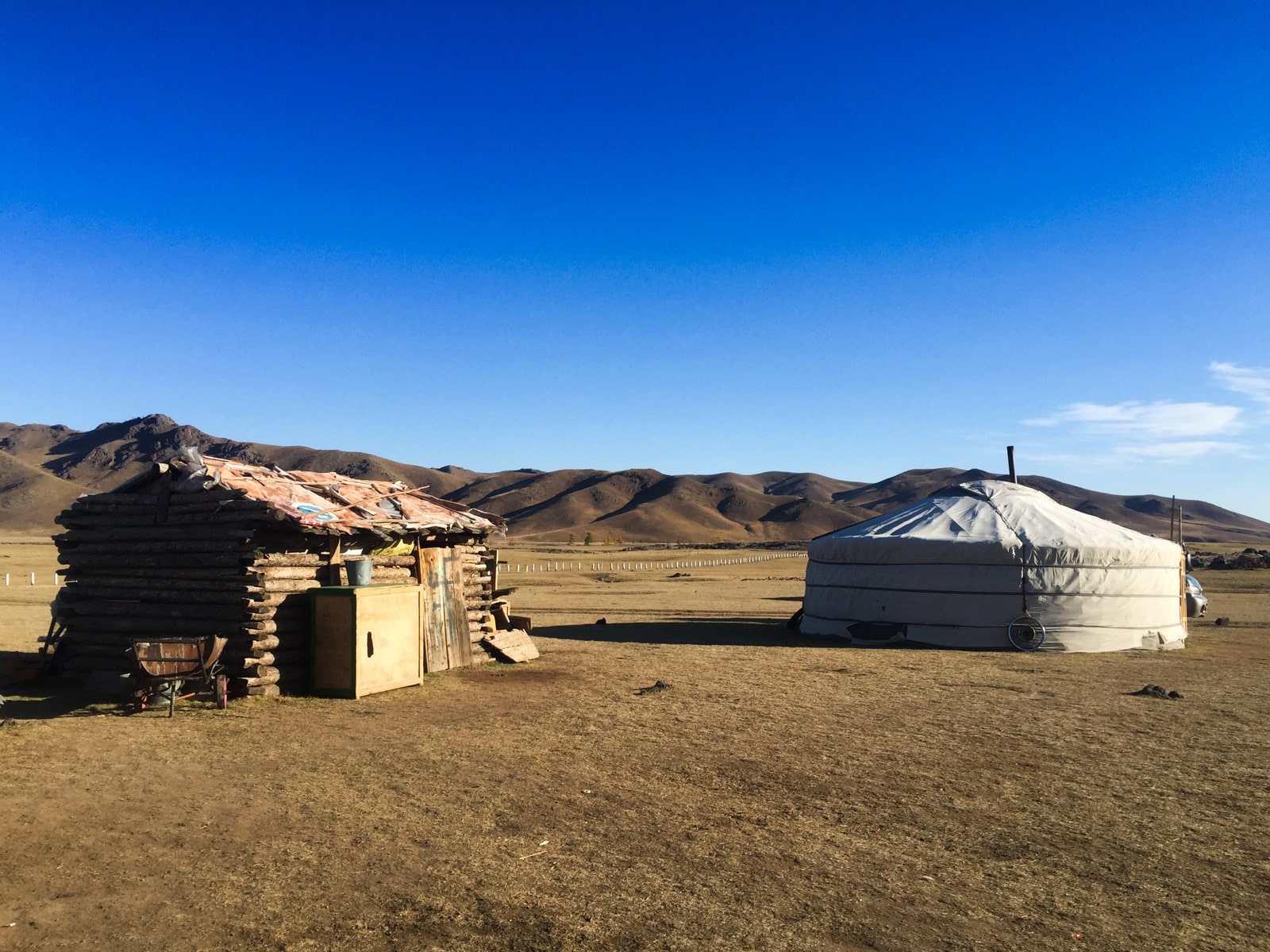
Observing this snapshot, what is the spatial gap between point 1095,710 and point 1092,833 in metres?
5.46

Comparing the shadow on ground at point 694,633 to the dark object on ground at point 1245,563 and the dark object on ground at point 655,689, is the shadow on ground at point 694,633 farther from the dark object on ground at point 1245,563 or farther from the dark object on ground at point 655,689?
the dark object on ground at point 1245,563

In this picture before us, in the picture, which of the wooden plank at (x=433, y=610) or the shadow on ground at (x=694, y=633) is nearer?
the wooden plank at (x=433, y=610)

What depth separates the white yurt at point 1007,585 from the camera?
1788 centimetres

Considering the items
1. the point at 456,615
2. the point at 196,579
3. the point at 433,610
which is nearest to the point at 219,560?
the point at 196,579

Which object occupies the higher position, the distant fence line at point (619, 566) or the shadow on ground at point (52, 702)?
the shadow on ground at point (52, 702)

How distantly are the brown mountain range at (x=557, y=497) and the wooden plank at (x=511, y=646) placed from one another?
335ft

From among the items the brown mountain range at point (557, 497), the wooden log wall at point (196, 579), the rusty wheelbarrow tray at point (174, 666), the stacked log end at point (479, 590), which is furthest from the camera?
the brown mountain range at point (557, 497)

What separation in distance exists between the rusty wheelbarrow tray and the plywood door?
5.34ft

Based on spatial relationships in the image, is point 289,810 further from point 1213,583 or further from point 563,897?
point 1213,583

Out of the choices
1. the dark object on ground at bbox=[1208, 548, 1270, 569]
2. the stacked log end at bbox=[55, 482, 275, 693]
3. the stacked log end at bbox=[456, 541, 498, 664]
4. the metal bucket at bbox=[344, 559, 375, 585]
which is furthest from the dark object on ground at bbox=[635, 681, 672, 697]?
the dark object on ground at bbox=[1208, 548, 1270, 569]

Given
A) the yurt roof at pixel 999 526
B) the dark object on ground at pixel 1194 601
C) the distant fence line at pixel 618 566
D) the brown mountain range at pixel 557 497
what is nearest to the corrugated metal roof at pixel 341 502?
the yurt roof at pixel 999 526

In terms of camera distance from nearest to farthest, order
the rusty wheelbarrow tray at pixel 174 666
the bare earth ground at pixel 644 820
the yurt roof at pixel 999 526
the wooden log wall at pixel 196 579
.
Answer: the bare earth ground at pixel 644 820 < the rusty wheelbarrow tray at pixel 174 666 < the wooden log wall at pixel 196 579 < the yurt roof at pixel 999 526

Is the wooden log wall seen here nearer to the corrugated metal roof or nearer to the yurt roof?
the corrugated metal roof

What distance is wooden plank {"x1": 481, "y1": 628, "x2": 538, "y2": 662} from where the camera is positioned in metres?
15.4
